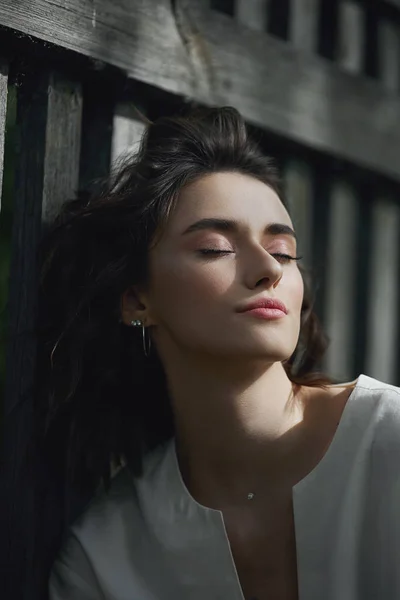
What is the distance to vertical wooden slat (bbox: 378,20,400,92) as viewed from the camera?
3.71 m

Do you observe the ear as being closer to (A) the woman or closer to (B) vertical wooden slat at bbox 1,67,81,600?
(A) the woman

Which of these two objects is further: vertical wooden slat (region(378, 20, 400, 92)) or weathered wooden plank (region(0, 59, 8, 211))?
vertical wooden slat (region(378, 20, 400, 92))

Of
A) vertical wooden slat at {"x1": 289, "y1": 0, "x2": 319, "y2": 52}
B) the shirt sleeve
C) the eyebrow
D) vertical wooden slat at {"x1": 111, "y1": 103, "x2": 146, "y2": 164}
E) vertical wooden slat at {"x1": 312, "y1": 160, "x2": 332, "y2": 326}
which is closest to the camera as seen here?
the eyebrow

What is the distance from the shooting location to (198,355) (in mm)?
2496

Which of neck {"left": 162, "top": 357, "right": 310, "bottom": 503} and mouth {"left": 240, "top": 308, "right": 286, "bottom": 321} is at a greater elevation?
mouth {"left": 240, "top": 308, "right": 286, "bottom": 321}

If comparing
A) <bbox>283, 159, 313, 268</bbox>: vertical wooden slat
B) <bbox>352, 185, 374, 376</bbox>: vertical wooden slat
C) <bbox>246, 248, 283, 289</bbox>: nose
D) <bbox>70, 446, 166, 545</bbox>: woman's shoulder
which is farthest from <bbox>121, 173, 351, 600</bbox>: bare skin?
<bbox>352, 185, 374, 376</bbox>: vertical wooden slat

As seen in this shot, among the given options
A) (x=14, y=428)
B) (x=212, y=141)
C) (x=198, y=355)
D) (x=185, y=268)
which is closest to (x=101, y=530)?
(x=14, y=428)

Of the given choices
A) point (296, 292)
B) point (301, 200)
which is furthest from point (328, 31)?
point (296, 292)

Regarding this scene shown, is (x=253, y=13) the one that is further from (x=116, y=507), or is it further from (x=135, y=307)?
(x=116, y=507)

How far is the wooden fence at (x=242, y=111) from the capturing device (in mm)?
2561

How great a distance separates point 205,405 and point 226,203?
0.50 m

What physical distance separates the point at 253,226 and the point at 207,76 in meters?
0.68

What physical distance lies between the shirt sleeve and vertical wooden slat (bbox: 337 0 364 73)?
1830 mm

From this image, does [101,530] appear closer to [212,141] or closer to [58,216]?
[58,216]
